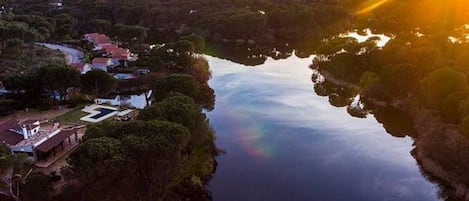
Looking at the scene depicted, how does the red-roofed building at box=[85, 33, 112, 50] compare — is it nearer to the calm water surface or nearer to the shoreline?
the calm water surface

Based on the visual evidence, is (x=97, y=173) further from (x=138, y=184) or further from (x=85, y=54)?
(x=85, y=54)

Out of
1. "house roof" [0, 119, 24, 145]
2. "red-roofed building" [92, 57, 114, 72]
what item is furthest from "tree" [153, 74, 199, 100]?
"red-roofed building" [92, 57, 114, 72]

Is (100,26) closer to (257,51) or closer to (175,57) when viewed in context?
(257,51)

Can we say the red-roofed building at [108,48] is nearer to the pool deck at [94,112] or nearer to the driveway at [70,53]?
the driveway at [70,53]

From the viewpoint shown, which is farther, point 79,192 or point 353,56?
point 353,56

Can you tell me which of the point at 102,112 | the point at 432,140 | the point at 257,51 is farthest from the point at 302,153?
the point at 257,51

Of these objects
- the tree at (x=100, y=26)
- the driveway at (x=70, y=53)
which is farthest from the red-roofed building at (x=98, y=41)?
the tree at (x=100, y=26)

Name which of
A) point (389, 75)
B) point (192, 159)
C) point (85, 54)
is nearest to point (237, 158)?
point (192, 159)
